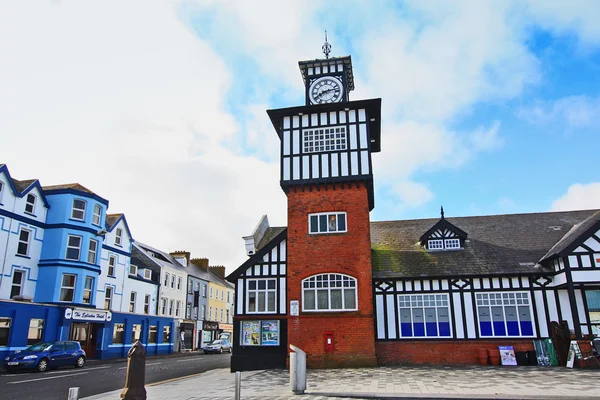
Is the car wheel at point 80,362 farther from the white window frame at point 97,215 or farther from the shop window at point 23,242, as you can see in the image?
the white window frame at point 97,215

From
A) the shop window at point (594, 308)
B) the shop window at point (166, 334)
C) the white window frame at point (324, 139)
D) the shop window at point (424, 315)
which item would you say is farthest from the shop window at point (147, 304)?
the shop window at point (594, 308)

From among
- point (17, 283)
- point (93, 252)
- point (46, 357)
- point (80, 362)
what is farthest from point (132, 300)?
point (46, 357)

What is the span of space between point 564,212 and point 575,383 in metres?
Result: 15.1

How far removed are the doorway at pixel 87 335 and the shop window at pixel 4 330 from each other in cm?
527

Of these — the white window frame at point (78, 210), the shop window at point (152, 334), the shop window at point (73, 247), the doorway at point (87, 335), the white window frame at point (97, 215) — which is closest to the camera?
the shop window at point (73, 247)

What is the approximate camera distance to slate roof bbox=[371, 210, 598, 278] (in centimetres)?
2036

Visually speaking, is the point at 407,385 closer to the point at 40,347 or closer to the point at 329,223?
the point at 329,223

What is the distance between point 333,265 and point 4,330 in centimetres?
1799

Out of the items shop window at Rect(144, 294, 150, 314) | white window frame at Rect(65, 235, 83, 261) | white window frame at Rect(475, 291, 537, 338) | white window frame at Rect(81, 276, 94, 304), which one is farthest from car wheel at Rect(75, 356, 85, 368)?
white window frame at Rect(475, 291, 537, 338)

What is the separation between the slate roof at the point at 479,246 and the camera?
802 inches

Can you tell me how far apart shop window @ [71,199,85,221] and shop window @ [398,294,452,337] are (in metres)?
20.8

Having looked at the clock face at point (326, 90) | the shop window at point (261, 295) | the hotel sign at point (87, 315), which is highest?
the clock face at point (326, 90)

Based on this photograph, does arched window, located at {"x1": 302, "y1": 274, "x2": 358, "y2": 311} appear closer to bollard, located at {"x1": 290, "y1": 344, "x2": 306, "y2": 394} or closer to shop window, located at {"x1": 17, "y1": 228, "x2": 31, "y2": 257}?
bollard, located at {"x1": 290, "y1": 344, "x2": 306, "y2": 394}

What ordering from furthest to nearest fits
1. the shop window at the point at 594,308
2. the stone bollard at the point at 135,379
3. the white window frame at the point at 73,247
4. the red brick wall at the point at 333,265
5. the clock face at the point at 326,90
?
the white window frame at the point at 73,247 → the clock face at the point at 326,90 → the red brick wall at the point at 333,265 → the shop window at the point at 594,308 → the stone bollard at the point at 135,379
